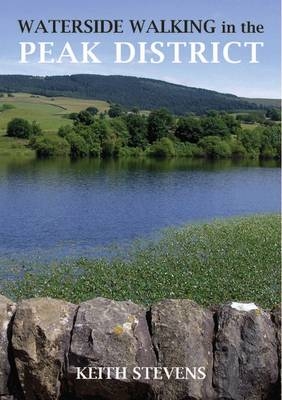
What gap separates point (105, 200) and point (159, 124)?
80898mm

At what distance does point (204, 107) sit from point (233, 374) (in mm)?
179788

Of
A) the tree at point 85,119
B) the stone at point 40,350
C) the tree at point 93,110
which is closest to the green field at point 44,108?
the tree at point 93,110

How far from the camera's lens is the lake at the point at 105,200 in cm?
3812

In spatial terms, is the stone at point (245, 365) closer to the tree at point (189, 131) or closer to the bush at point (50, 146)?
the bush at point (50, 146)

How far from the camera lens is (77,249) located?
35.0m

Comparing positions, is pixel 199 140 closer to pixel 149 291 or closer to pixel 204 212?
pixel 204 212

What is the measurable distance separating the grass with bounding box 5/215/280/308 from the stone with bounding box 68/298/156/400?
1390 centimetres

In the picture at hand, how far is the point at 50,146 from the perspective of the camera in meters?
118

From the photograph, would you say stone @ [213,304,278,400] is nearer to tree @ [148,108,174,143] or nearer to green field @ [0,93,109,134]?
green field @ [0,93,109,134]

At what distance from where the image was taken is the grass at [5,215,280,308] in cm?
2428

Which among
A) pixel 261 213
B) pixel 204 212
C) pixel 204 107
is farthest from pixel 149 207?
pixel 204 107

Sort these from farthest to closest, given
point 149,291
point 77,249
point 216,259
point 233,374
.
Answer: point 77,249, point 216,259, point 149,291, point 233,374

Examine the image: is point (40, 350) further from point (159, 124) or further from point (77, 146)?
point (159, 124)

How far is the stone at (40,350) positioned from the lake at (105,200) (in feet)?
71.0
